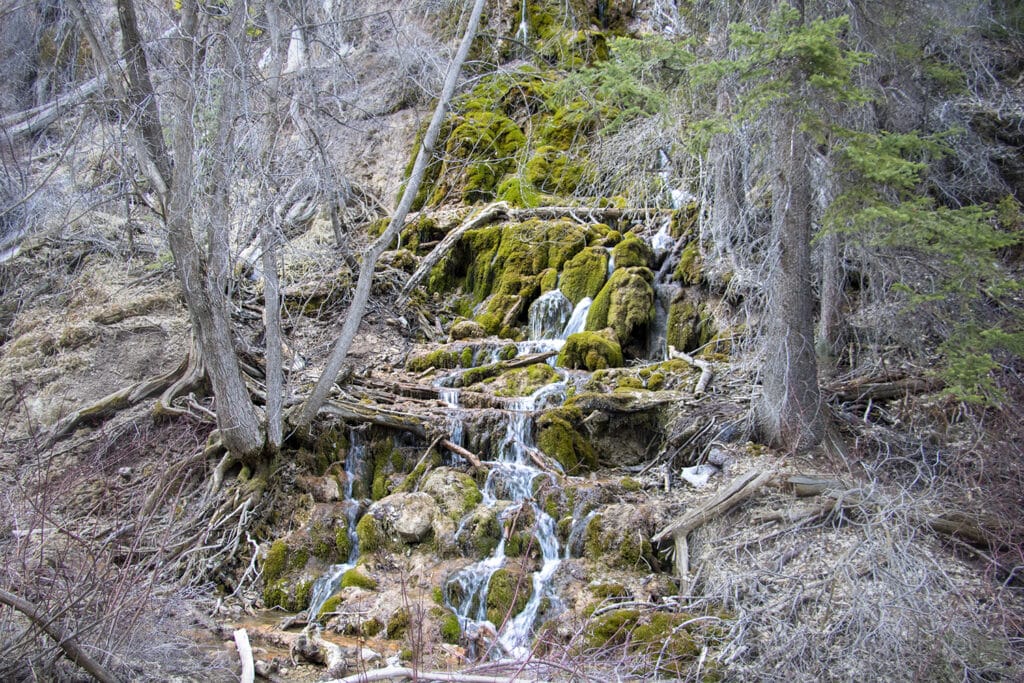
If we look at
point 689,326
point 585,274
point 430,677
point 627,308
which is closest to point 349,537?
point 430,677

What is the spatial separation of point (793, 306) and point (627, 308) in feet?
13.6

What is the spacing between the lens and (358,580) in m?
6.52

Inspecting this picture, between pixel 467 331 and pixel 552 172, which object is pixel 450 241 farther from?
pixel 552 172

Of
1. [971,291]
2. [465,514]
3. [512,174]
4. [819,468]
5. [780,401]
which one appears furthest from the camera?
[512,174]

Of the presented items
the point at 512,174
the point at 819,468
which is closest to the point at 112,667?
the point at 819,468

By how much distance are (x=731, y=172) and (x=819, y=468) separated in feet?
10.2

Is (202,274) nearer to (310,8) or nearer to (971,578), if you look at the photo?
(310,8)

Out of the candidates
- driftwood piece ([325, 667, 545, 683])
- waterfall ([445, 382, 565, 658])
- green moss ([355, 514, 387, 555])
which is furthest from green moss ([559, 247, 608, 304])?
driftwood piece ([325, 667, 545, 683])

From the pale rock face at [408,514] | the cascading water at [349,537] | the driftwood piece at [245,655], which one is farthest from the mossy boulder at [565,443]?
the driftwood piece at [245,655]

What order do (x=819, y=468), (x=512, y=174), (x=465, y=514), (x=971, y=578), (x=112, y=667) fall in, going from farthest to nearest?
(x=512, y=174) → (x=465, y=514) → (x=819, y=468) → (x=971, y=578) → (x=112, y=667)

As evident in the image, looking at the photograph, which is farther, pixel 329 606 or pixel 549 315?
pixel 549 315

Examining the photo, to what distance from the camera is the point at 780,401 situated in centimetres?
658

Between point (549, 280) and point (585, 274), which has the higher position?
point (585, 274)

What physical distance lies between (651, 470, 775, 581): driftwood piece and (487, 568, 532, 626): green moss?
1339 millimetres
